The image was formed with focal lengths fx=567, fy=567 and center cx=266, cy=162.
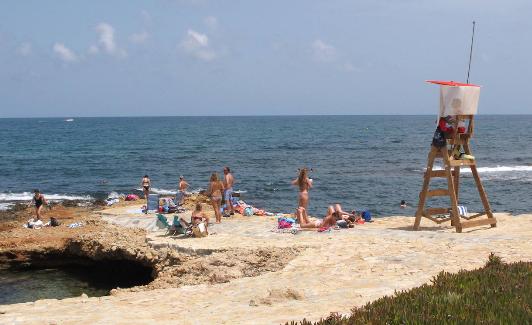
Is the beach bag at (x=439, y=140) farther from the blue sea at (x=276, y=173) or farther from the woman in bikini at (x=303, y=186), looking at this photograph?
the blue sea at (x=276, y=173)

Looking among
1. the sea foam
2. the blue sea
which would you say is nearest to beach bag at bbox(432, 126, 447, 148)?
the blue sea

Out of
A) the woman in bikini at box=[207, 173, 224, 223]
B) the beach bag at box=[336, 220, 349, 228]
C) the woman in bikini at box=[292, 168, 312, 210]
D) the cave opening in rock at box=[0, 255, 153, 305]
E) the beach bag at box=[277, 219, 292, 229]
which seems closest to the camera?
the cave opening in rock at box=[0, 255, 153, 305]

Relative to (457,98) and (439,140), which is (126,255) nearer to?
(439,140)

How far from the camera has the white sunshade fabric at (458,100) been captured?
1372cm

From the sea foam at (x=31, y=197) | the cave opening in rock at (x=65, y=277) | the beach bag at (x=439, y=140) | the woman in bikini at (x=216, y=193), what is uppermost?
the beach bag at (x=439, y=140)

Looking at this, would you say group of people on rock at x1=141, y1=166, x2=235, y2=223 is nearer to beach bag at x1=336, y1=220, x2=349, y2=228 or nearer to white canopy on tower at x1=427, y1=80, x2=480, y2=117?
beach bag at x1=336, y1=220, x2=349, y2=228

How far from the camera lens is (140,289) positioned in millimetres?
11930

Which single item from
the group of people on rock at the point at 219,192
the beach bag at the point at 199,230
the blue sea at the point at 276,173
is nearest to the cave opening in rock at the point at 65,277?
the beach bag at the point at 199,230

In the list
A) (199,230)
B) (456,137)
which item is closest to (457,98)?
(456,137)

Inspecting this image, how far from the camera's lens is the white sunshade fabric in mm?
13719

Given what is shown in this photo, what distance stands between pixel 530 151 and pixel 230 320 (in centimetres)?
6197

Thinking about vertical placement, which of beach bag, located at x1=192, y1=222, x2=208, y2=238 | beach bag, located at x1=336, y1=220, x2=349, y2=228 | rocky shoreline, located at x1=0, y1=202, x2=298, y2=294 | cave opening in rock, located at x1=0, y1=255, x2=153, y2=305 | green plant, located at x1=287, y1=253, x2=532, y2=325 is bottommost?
cave opening in rock, located at x1=0, y1=255, x2=153, y2=305

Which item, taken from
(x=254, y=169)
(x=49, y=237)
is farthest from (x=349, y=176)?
(x=49, y=237)

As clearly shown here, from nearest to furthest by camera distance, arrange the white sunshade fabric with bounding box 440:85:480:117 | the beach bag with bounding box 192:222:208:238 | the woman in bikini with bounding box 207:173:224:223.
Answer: the white sunshade fabric with bounding box 440:85:480:117 → the beach bag with bounding box 192:222:208:238 → the woman in bikini with bounding box 207:173:224:223
